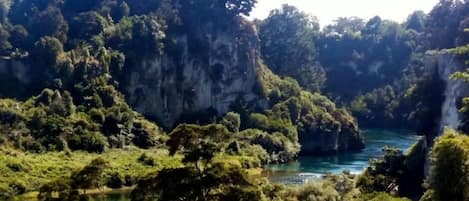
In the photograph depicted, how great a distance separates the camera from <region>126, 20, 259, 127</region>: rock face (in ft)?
370

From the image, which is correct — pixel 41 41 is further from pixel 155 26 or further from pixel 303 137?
pixel 303 137

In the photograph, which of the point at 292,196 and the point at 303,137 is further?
the point at 303,137

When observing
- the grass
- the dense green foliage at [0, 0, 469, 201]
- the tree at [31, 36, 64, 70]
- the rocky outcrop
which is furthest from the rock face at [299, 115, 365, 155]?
the tree at [31, 36, 64, 70]

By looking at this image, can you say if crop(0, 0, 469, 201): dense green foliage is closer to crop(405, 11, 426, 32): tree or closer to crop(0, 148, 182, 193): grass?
crop(0, 148, 182, 193): grass

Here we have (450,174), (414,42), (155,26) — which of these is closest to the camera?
(450,174)

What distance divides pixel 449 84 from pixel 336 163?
3673 cm

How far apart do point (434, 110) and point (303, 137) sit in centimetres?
4976

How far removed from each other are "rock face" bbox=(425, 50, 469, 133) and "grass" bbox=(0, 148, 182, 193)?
24652 millimetres

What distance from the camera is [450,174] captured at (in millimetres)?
37812

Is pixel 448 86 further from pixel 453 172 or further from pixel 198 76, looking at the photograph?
pixel 198 76

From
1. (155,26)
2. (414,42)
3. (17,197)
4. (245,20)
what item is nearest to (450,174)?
(17,197)

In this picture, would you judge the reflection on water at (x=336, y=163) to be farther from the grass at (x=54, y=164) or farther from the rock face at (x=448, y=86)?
the rock face at (x=448, y=86)

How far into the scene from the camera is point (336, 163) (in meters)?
104

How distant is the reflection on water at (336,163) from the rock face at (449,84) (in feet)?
50.6
